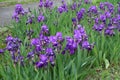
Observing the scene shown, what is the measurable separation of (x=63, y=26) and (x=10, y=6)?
14.7ft

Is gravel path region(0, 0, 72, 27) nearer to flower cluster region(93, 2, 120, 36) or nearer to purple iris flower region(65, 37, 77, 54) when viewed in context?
flower cluster region(93, 2, 120, 36)

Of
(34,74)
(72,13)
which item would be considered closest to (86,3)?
(72,13)

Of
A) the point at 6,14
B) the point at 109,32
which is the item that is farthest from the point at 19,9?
the point at 6,14

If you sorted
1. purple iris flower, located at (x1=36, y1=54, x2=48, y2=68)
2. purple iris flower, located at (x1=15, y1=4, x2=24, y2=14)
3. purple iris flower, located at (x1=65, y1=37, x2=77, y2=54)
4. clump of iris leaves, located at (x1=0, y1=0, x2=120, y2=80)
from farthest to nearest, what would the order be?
purple iris flower, located at (x1=15, y1=4, x2=24, y2=14)
purple iris flower, located at (x1=65, y1=37, x2=77, y2=54)
clump of iris leaves, located at (x1=0, y1=0, x2=120, y2=80)
purple iris flower, located at (x1=36, y1=54, x2=48, y2=68)

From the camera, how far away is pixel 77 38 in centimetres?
286

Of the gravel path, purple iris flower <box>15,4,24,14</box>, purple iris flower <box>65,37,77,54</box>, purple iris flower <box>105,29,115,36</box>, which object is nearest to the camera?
purple iris flower <box>65,37,77,54</box>

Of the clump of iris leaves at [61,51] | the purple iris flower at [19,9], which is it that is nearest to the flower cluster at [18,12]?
the purple iris flower at [19,9]

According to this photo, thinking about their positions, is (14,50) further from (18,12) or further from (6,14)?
(6,14)

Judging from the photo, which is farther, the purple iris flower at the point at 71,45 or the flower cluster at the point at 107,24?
the flower cluster at the point at 107,24

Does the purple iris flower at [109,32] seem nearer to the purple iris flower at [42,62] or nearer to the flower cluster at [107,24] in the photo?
the flower cluster at [107,24]

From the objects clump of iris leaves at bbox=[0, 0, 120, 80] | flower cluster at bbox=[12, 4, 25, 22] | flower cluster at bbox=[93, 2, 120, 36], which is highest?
flower cluster at bbox=[12, 4, 25, 22]

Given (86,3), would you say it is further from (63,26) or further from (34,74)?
(34,74)

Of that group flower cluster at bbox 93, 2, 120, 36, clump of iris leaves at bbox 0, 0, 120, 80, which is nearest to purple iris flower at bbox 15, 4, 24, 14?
clump of iris leaves at bbox 0, 0, 120, 80

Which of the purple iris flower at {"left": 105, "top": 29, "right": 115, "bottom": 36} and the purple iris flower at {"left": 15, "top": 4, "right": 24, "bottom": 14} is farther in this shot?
the purple iris flower at {"left": 15, "top": 4, "right": 24, "bottom": 14}
